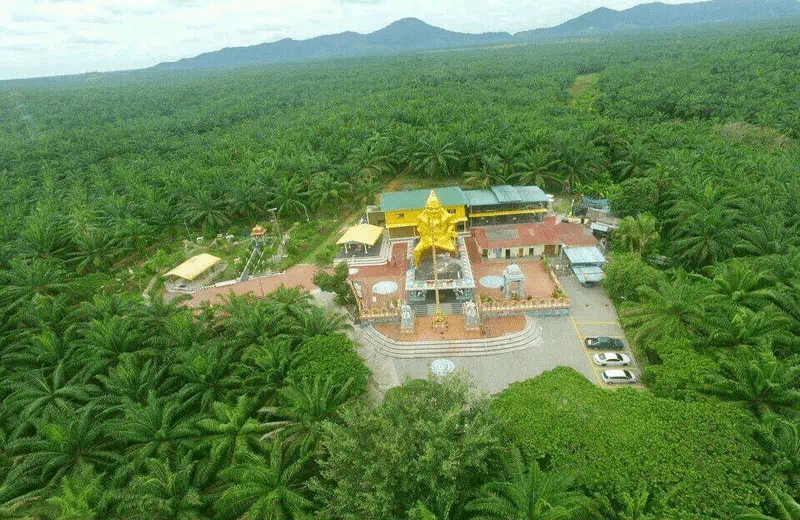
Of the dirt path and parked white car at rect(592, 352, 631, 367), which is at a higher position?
the dirt path

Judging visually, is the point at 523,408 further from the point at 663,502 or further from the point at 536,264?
the point at 536,264

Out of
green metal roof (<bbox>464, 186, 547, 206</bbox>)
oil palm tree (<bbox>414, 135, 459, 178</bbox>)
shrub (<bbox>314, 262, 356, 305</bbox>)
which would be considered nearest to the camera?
shrub (<bbox>314, 262, 356, 305</bbox>)

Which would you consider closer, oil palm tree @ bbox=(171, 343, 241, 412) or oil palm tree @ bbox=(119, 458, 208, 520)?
oil palm tree @ bbox=(119, 458, 208, 520)

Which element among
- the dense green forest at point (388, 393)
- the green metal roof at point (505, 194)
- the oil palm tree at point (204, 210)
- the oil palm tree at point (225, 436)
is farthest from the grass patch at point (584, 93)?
the oil palm tree at point (225, 436)

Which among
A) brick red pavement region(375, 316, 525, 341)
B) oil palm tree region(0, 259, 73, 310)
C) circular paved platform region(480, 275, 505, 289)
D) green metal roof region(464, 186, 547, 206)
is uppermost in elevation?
oil palm tree region(0, 259, 73, 310)

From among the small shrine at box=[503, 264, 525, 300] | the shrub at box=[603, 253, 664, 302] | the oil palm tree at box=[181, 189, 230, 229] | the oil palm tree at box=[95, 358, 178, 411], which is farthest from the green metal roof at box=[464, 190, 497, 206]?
the oil palm tree at box=[95, 358, 178, 411]

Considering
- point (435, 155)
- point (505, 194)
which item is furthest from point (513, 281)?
point (435, 155)

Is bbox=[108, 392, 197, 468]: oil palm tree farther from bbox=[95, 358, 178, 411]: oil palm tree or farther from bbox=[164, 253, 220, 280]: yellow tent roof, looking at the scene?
bbox=[164, 253, 220, 280]: yellow tent roof

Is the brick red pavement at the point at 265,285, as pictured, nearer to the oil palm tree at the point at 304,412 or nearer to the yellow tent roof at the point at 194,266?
the yellow tent roof at the point at 194,266
